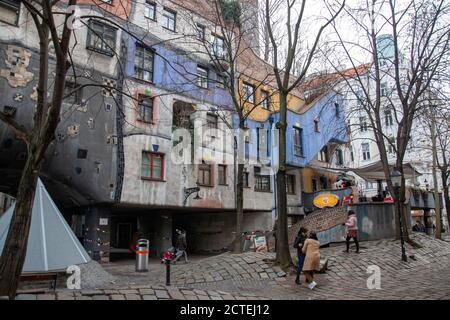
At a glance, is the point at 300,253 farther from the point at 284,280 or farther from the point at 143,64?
the point at 143,64

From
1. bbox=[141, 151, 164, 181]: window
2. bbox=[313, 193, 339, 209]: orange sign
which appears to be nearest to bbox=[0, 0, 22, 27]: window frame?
bbox=[141, 151, 164, 181]: window

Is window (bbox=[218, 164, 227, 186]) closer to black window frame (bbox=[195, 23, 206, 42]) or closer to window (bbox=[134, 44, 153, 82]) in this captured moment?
window (bbox=[134, 44, 153, 82])

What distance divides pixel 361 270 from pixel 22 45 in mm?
16143

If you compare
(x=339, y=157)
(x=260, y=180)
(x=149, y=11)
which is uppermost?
(x=149, y=11)

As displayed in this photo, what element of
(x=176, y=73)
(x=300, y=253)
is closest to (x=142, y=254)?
(x=300, y=253)

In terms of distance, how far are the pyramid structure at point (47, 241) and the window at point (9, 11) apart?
351 inches

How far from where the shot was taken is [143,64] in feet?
69.9

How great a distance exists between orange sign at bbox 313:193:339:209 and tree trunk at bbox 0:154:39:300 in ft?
65.3

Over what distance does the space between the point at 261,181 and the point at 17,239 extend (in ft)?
70.3

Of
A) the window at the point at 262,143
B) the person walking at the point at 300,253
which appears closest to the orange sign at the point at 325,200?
the window at the point at 262,143

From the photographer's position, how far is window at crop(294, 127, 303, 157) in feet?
93.6

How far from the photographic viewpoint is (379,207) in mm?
19594

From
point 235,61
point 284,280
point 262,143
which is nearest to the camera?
point 284,280
